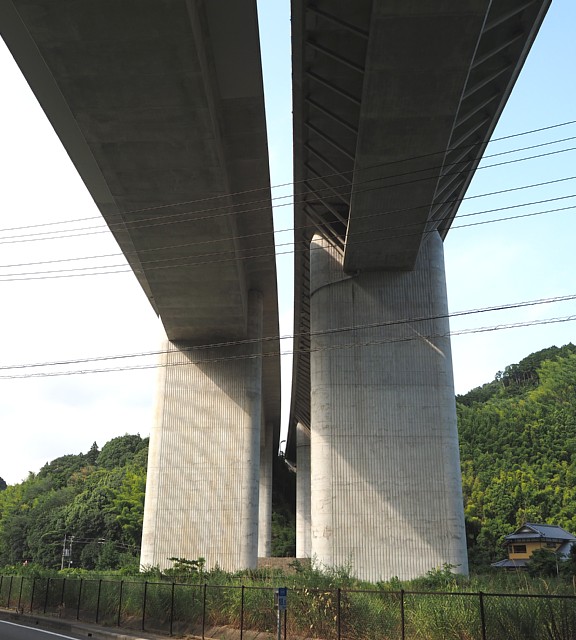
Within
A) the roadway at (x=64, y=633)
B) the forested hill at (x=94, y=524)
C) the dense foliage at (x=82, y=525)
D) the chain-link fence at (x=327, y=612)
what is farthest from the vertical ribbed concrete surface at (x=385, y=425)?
the forested hill at (x=94, y=524)

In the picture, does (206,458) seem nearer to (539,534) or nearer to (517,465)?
(539,534)

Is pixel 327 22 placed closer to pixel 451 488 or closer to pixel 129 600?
pixel 451 488

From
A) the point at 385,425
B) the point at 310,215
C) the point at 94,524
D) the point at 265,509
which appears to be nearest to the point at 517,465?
the point at 265,509

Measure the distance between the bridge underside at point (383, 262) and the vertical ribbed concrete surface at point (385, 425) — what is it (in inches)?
1.6

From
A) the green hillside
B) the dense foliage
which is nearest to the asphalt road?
the green hillside

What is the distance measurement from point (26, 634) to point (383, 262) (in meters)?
15.9

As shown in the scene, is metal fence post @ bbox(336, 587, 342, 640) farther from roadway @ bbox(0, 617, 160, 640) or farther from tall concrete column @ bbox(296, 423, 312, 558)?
tall concrete column @ bbox(296, 423, 312, 558)

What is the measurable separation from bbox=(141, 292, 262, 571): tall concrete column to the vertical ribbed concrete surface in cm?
512

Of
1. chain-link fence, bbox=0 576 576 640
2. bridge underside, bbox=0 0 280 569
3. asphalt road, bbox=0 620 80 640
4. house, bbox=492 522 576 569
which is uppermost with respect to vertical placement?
bridge underside, bbox=0 0 280 569

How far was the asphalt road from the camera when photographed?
47.6 ft

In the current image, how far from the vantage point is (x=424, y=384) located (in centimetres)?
2214

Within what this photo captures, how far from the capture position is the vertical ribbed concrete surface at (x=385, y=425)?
20.6m

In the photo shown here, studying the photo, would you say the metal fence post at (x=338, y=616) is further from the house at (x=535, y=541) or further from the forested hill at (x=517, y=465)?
the forested hill at (x=517, y=465)

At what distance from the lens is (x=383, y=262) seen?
22.8 m
